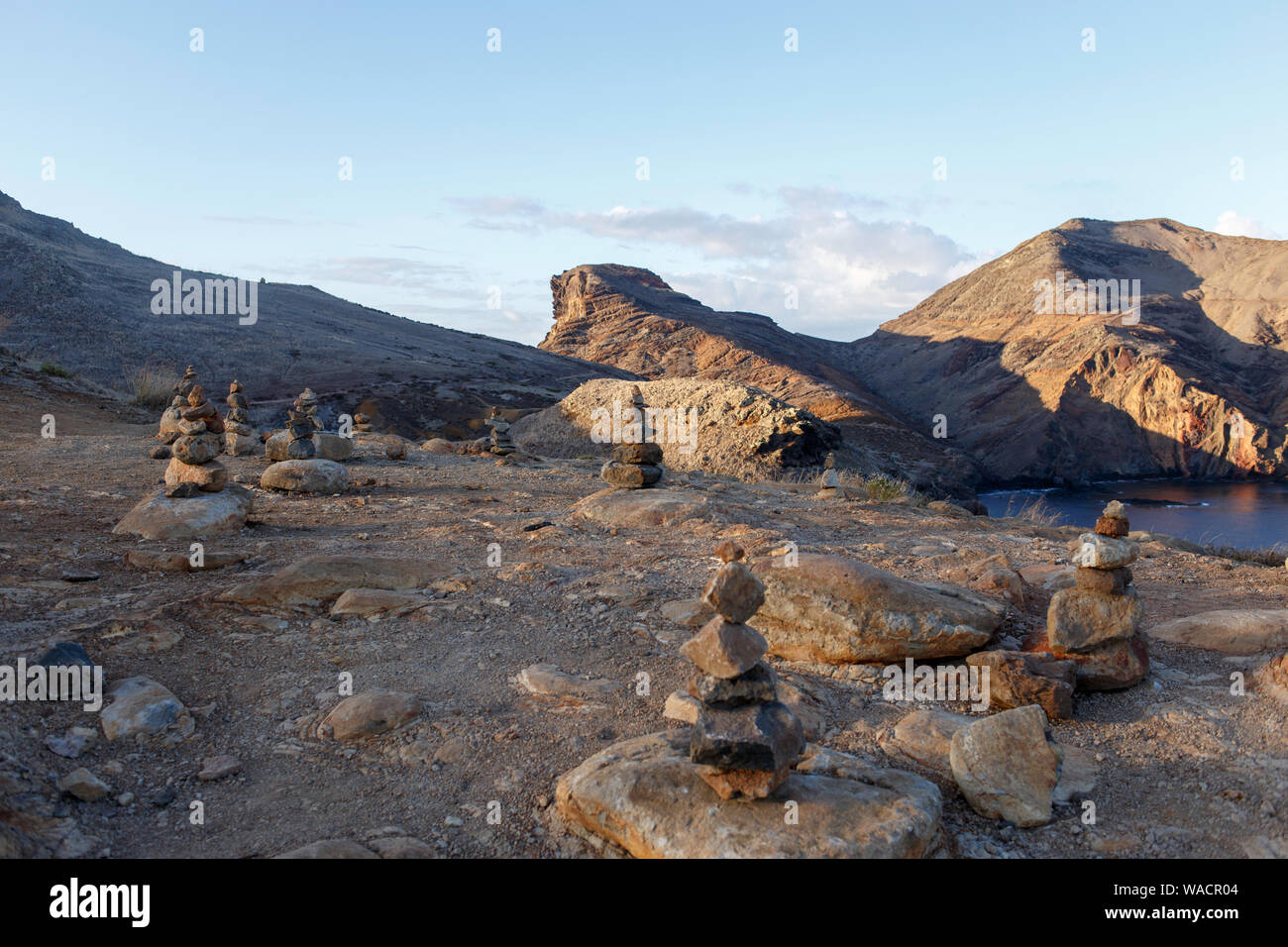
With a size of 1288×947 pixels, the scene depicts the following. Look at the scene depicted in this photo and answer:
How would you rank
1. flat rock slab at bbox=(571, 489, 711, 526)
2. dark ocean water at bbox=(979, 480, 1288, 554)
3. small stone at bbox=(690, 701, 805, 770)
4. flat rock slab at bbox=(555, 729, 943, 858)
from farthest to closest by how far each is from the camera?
dark ocean water at bbox=(979, 480, 1288, 554) < flat rock slab at bbox=(571, 489, 711, 526) < small stone at bbox=(690, 701, 805, 770) < flat rock slab at bbox=(555, 729, 943, 858)

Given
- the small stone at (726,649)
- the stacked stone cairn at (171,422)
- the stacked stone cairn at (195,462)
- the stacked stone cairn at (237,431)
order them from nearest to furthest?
the small stone at (726,649) < the stacked stone cairn at (195,462) < the stacked stone cairn at (237,431) < the stacked stone cairn at (171,422)

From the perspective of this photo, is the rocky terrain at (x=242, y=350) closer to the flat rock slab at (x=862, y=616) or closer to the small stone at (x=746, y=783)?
the flat rock slab at (x=862, y=616)

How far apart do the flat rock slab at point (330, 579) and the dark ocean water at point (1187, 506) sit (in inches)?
487

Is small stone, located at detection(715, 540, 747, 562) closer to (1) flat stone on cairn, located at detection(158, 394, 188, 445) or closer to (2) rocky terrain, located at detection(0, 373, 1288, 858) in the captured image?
(2) rocky terrain, located at detection(0, 373, 1288, 858)

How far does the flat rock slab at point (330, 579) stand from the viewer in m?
5.65

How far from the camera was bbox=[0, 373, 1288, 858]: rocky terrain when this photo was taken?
10.7 ft

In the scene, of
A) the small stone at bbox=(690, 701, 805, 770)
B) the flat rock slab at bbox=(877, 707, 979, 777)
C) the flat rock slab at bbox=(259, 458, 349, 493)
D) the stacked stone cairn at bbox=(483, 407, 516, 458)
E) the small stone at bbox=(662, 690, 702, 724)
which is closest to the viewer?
the small stone at bbox=(690, 701, 805, 770)

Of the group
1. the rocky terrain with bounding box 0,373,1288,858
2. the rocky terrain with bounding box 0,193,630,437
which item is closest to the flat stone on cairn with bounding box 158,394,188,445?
the rocky terrain with bounding box 0,373,1288,858

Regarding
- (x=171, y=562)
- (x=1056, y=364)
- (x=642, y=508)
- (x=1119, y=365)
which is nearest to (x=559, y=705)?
(x=171, y=562)

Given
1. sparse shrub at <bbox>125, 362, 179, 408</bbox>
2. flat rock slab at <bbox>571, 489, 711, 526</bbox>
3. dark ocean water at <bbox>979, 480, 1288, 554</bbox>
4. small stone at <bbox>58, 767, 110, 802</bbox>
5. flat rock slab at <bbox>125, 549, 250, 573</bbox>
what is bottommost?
dark ocean water at <bbox>979, 480, 1288, 554</bbox>

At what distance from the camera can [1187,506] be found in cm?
2306

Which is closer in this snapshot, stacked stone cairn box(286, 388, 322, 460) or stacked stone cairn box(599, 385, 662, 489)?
stacked stone cairn box(599, 385, 662, 489)

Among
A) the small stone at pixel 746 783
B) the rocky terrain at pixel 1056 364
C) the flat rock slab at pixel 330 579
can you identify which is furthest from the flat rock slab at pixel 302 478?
the rocky terrain at pixel 1056 364
